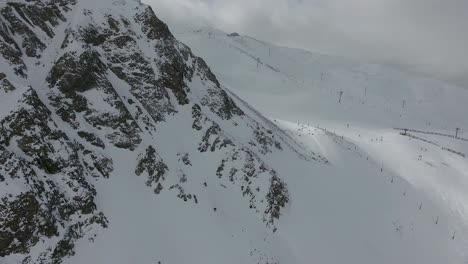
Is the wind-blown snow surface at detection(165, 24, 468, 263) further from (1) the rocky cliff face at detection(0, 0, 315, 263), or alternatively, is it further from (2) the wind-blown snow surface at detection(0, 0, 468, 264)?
(1) the rocky cliff face at detection(0, 0, 315, 263)

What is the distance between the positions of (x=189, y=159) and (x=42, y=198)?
635 inches

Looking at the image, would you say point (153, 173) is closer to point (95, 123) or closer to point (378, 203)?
point (95, 123)

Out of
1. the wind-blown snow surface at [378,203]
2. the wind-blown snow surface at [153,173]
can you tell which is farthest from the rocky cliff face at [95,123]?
the wind-blown snow surface at [378,203]

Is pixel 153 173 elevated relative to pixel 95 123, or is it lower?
lower

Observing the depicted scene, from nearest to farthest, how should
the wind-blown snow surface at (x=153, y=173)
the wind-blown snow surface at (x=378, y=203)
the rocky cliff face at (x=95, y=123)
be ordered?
the rocky cliff face at (x=95, y=123) → the wind-blown snow surface at (x=153, y=173) → the wind-blown snow surface at (x=378, y=203)

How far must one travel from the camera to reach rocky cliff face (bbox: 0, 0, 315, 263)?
88.1ft

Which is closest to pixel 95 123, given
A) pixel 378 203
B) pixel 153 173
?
pixel 153 173

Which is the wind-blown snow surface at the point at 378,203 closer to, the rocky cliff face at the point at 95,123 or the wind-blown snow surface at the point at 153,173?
the wind-blown snow surface at the point at 153,173

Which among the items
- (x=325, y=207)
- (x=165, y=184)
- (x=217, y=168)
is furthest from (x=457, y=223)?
(x=165, y=184)

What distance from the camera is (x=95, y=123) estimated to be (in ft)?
117

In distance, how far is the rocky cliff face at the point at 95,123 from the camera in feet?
88.1

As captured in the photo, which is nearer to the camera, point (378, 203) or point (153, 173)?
point (153, 173)

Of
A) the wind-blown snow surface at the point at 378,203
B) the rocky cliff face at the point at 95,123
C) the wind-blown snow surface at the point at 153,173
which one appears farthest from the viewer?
the wind-blown snow surface at the point at 378,203

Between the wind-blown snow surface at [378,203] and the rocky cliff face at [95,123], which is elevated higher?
the rocky cliff face at [95,123]
